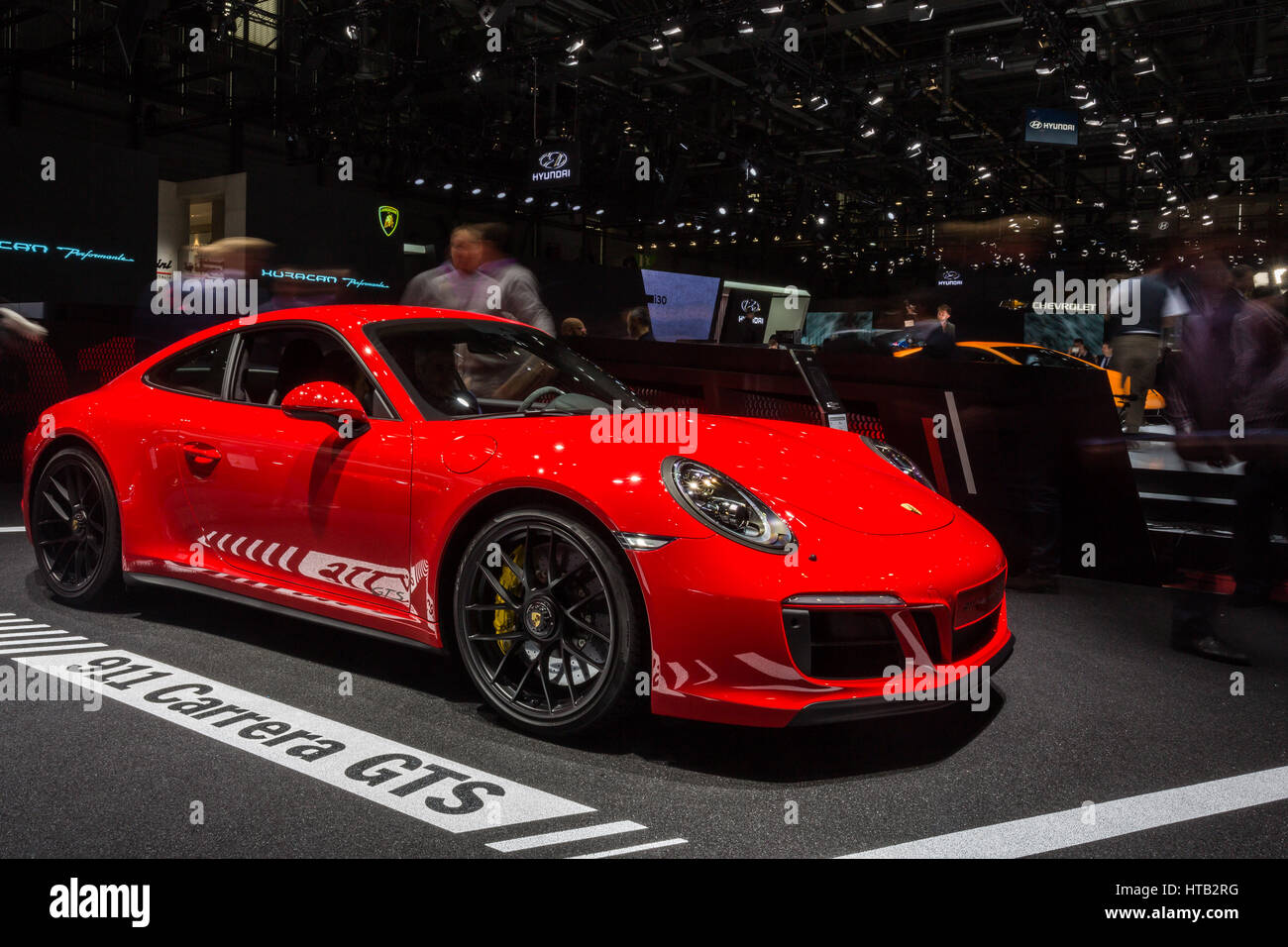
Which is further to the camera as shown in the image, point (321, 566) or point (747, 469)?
point (321, 566)

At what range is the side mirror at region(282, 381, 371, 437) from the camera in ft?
10.4

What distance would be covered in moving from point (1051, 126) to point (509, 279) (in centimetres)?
1193

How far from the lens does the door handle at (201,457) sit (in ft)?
11.7

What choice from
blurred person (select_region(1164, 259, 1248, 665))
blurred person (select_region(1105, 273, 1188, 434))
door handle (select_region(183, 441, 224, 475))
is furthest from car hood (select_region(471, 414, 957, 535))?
blurred person (select_region(1105, 273, 1188, 434))

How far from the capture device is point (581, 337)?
6953 millimetres

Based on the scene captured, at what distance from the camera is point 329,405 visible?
315cm

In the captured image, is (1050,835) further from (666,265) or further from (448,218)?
(666,265)

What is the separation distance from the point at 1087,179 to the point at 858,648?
26.9 metres

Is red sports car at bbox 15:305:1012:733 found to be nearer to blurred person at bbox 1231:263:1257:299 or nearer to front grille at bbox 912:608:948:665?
front grille at bbox 912:608:948:665

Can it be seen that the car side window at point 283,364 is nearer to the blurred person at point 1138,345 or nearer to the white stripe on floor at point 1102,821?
the white stripe on floor at point 1102,821

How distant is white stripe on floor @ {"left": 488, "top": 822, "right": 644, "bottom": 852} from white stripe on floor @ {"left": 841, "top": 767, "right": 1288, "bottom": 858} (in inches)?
20.1

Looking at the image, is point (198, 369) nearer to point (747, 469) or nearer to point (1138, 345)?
point (747, 469)

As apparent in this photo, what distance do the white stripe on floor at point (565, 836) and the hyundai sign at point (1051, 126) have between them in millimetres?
14735

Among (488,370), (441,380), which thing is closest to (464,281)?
(488,370)
